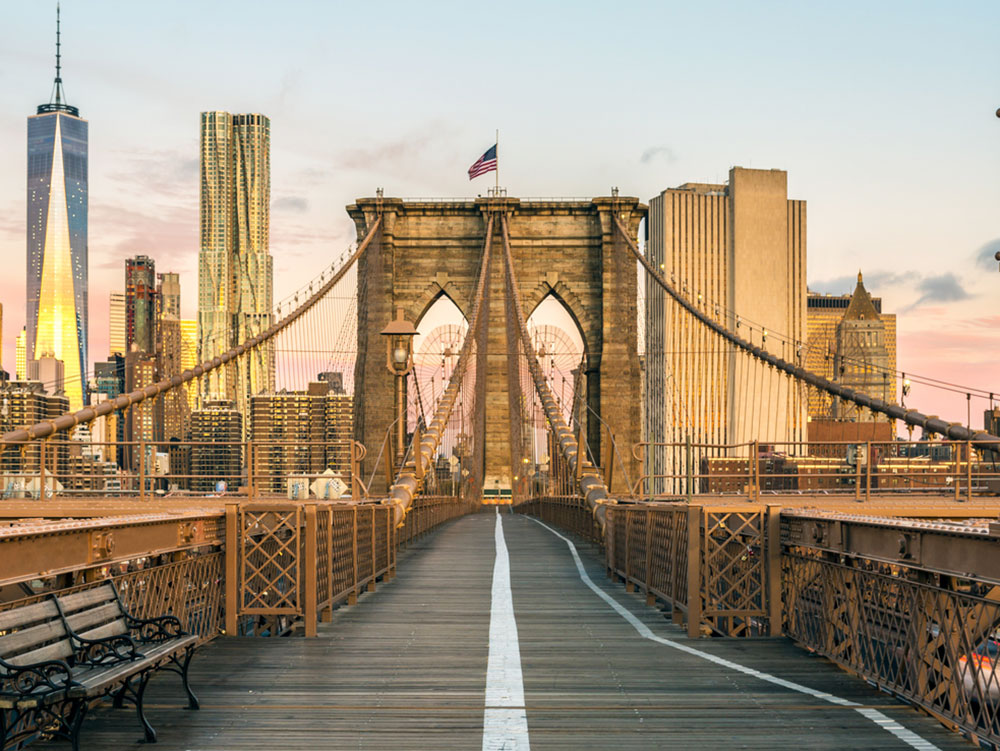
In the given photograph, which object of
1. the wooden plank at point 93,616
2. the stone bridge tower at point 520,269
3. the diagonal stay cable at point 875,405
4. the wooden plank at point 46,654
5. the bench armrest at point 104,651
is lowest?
the bench armrest at point 104,651

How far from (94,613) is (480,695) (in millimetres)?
2840

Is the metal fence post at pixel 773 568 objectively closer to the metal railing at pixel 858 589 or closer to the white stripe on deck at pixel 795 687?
the metal railing at pixel 858 589

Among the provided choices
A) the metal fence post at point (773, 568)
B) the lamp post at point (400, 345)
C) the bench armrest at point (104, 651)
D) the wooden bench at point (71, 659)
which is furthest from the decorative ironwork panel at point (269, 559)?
the lamp post at point (400, 345)

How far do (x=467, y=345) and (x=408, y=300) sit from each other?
15611mm

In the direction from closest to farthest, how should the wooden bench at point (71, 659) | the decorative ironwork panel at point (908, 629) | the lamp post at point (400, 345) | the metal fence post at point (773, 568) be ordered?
the wooden bench at point (71, 659), the decorative ironwork panel at point (908, 629), the metal fence post at point (773, 568), the lamp post at point (400, 345)

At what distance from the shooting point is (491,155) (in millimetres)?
62500

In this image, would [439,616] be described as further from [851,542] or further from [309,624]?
[851,542]

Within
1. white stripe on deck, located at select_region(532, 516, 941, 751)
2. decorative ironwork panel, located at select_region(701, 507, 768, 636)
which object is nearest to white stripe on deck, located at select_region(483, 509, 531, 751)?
white stripe on deck, located at select_region(532, 516, 941, 751)

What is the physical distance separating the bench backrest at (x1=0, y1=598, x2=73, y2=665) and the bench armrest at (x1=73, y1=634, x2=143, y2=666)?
11 centimetres

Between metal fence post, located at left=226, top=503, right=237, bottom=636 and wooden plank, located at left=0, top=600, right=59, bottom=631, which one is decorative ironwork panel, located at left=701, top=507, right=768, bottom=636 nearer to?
metal fence post, located at left=226, top=503, right=237, bottom=636

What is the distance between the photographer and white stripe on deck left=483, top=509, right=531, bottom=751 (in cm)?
703

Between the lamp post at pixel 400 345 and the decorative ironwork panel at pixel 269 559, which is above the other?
the lamp post at pixel 400 345

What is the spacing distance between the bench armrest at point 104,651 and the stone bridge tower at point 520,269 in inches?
2173

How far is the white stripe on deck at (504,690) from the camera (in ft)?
23.1
